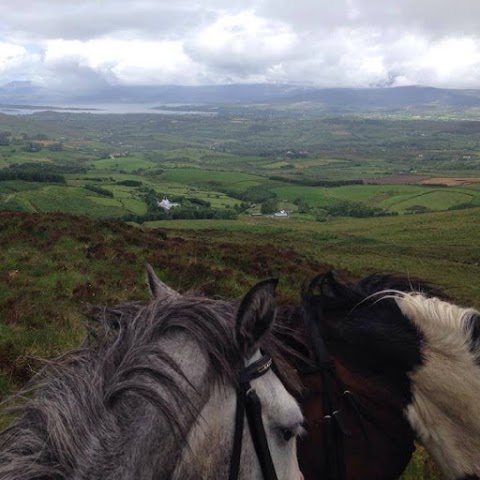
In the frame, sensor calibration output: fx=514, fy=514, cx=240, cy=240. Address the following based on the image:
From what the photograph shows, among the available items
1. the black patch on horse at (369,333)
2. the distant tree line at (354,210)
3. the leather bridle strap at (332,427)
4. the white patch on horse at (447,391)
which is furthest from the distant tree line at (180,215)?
the leather bridle strap at (332,427)

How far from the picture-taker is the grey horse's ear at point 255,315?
6.25 feet

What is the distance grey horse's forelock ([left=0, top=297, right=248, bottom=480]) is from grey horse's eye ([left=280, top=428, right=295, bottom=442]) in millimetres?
336

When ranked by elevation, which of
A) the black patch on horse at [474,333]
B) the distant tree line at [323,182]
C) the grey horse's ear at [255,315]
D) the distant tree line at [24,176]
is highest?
the grey horse's ear at [255,315]

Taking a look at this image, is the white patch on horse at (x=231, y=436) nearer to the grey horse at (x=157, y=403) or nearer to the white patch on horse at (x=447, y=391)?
the grey horse at (x=157, y=403)

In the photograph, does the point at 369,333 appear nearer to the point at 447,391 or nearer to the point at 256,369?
the point at 447,391

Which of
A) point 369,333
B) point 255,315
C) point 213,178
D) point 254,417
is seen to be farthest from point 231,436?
point 213,178

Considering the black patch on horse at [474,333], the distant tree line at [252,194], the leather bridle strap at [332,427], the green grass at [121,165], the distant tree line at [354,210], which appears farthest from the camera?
the green grass at [121,165]

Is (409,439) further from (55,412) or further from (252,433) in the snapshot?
(55,412)

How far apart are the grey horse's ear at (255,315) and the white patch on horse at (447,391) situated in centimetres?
149

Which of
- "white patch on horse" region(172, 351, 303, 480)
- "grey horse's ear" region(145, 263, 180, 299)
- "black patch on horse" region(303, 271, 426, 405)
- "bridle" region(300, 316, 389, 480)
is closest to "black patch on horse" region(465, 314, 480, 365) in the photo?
"black patch on horse" region(303, 271, 426, 405)

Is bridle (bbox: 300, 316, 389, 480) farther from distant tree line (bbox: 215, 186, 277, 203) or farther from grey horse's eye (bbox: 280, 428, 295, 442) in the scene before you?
distant tree line (bbox: 215, 186, 277, 203)

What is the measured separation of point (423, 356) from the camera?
10.0ft

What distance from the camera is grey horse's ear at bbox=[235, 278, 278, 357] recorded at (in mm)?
1905

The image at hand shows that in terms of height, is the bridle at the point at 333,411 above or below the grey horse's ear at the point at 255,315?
below
